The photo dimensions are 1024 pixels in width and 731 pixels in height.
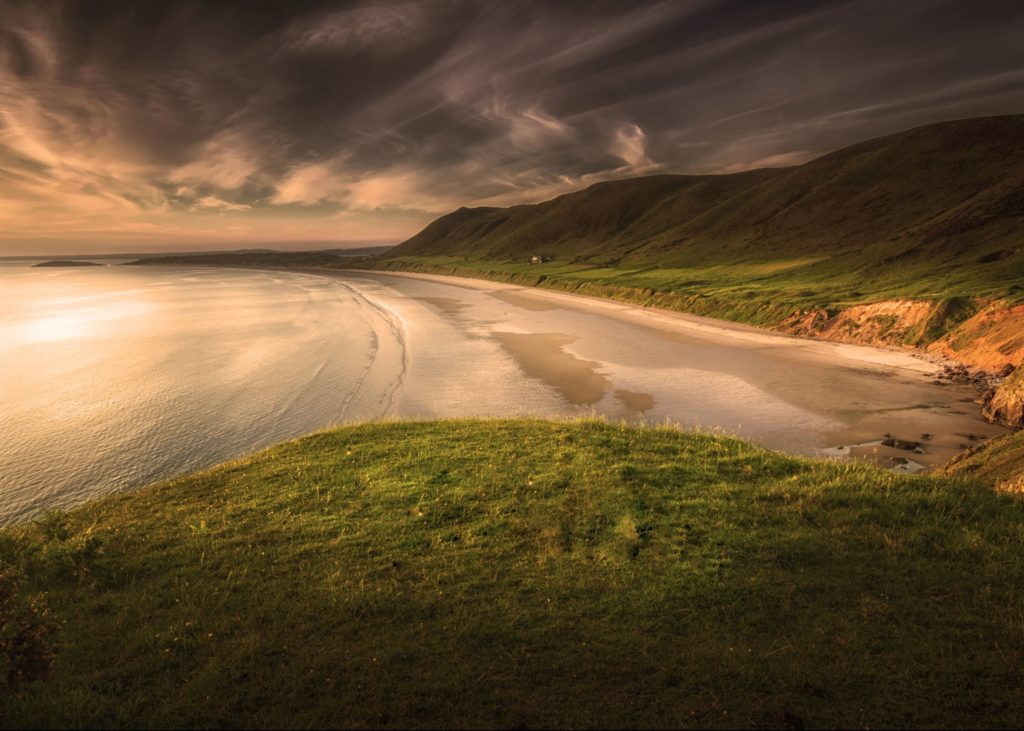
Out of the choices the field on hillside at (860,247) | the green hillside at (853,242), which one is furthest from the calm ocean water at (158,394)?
the green hillside at (853,242)

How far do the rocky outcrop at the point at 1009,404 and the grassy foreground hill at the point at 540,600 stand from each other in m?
15.9

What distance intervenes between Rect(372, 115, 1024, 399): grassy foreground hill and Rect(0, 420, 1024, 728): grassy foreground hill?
3201cm

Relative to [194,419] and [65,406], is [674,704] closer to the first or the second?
[194,419]

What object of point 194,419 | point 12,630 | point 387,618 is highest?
point 12,630

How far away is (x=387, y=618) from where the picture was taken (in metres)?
8.16

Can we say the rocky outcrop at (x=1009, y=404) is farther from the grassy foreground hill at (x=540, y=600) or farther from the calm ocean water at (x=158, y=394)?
the calm ocean water at (x=158, y=394)

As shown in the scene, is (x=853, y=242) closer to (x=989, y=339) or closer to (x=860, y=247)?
(x=860, y=247)

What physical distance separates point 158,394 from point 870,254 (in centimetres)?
10011

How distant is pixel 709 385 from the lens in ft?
105

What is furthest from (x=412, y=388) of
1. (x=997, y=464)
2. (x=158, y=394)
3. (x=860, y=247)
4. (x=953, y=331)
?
(x=860, y=247)

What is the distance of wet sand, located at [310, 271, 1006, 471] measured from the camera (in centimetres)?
2327

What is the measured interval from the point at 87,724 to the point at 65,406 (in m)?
33.6

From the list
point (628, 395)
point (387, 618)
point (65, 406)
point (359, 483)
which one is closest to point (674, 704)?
point (387, 618)

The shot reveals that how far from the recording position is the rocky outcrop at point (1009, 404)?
22859mm
